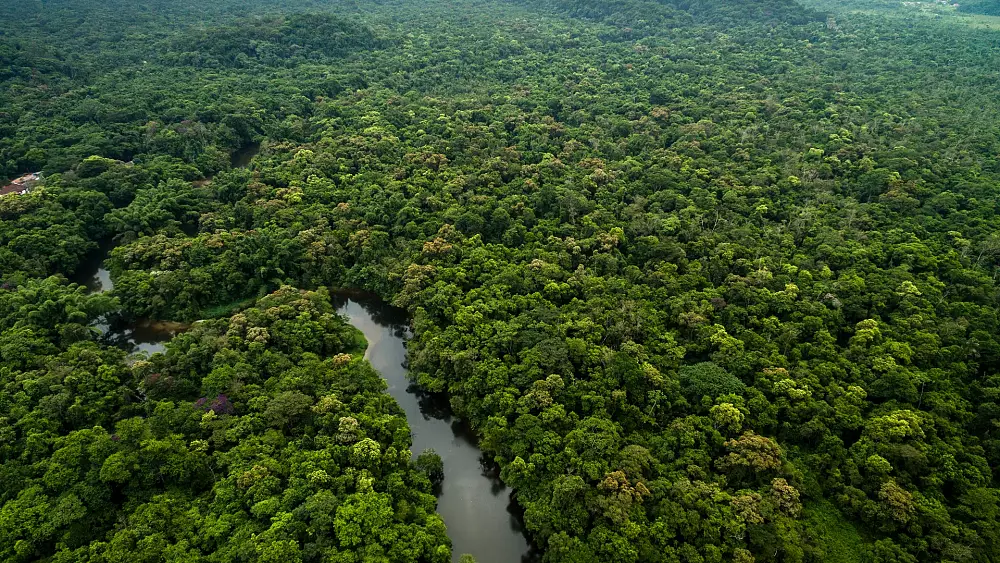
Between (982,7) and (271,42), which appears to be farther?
(982,7)

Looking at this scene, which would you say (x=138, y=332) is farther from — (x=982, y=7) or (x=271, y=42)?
(x=982, y=7)

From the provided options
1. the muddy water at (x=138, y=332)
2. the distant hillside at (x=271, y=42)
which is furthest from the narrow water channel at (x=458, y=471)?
the distant hillside at (x=271, y=42)

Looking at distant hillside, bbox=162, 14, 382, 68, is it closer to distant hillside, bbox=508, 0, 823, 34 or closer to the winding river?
the winding river

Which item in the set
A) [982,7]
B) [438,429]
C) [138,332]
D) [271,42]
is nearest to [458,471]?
[438,429]

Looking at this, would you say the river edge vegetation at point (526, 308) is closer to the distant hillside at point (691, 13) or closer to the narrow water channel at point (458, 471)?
the narrow water channel at point (458, 471)

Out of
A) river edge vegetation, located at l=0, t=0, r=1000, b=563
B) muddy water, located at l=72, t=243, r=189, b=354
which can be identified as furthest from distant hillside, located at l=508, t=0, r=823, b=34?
muddy water, located at l=72, t=243, r=189, b=354

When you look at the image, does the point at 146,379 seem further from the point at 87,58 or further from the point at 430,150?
the point at 87,58
